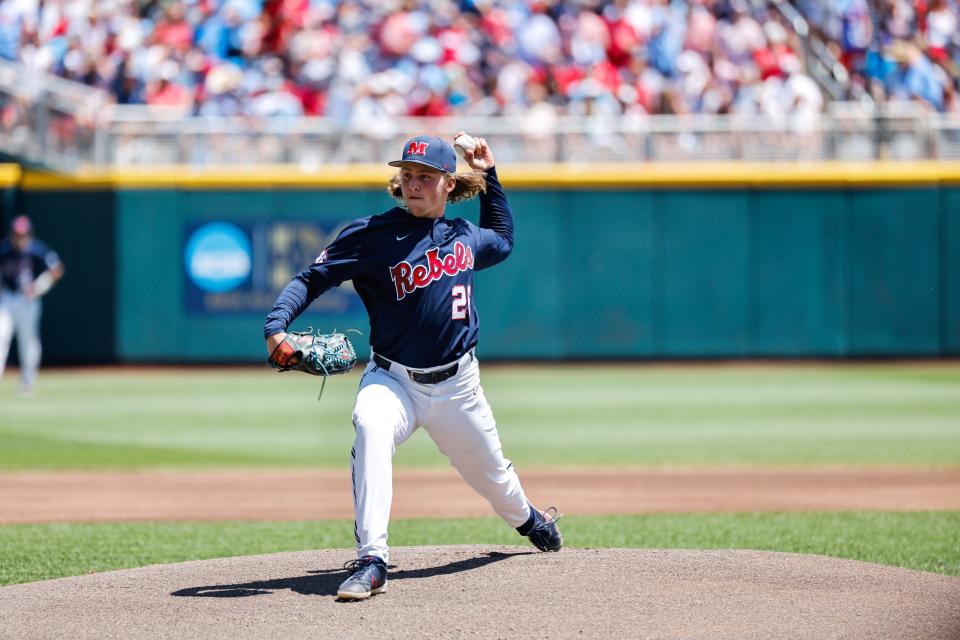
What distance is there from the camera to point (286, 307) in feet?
17.0

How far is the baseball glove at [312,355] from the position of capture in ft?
16.5

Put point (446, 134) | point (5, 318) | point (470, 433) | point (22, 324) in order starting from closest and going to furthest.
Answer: point (470, 433)
point (5, 318)
point (22, 324)
point (446, 134)

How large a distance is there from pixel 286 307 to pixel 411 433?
70 centimetres

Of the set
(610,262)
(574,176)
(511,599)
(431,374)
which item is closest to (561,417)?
(610,262)

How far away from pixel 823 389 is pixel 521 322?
450cm

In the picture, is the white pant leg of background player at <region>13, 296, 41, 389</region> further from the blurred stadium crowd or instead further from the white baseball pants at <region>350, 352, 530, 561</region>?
the white baseball pants at <region>350, 352, 530, 561</region>

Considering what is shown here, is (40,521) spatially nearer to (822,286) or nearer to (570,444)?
(570,444)

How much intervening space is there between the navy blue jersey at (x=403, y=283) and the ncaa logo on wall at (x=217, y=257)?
1363cm

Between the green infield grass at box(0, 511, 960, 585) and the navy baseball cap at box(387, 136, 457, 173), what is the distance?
→ 1773 millimetres

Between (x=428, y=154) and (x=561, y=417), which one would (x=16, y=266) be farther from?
(x=428, y=154)

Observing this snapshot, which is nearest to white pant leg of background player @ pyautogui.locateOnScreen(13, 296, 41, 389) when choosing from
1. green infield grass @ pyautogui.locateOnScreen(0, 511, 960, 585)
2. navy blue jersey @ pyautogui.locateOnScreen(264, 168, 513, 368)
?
green infield grass @ pyautogui.locateOnScreen(0, 511, 960, 585)

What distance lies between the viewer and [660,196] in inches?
740

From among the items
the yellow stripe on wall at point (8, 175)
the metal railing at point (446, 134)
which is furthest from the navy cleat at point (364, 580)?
the yellow stripe on wall at point (8, 175)

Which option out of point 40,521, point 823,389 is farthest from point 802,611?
point 823,389
